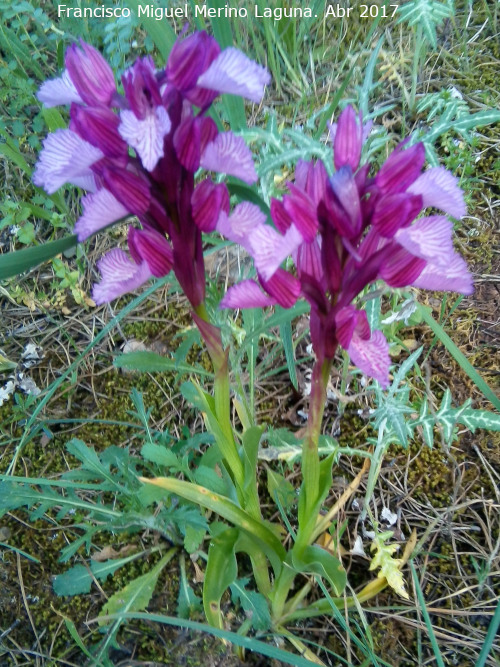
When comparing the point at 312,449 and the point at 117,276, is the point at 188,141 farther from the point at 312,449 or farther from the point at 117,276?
the point at 312,449

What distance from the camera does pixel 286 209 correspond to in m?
0.66

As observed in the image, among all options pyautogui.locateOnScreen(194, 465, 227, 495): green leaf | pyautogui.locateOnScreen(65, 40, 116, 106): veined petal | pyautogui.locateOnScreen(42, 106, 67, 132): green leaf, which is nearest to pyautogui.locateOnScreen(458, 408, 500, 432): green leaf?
pyautogui.locateOnScreen(194, 465, 227, 495): green leaf

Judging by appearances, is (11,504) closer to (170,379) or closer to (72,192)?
(170,379)

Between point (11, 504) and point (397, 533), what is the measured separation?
2.96ft

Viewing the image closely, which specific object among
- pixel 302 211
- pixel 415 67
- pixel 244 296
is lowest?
pixel 415 67

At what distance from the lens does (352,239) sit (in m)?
0.68

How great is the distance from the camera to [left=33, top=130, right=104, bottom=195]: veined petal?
680 mm

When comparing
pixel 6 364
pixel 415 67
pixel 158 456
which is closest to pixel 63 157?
pixel 158 456

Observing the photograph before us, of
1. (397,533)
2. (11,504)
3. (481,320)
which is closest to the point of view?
(11,504)

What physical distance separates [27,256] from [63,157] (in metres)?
0.16

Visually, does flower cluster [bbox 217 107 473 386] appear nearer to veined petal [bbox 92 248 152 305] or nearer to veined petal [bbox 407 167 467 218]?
veined petal [bbox 407 167 467 218]

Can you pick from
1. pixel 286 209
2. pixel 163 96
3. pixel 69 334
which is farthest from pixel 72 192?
pixel 286 209

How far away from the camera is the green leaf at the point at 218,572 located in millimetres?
986

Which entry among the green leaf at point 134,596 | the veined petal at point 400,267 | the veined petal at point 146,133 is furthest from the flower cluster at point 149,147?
the green leaf at point 134,596
